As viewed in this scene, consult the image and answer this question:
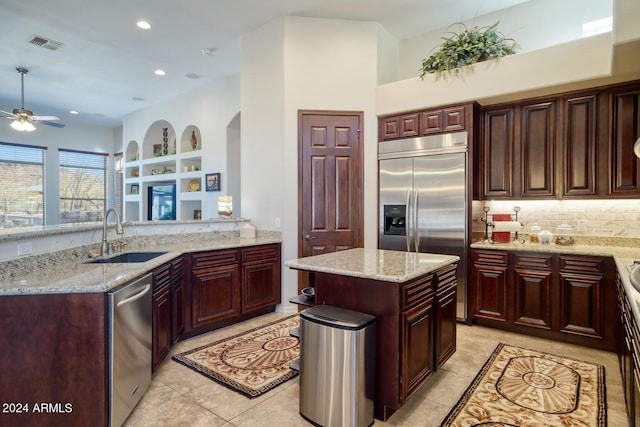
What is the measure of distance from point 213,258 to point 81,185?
741cm

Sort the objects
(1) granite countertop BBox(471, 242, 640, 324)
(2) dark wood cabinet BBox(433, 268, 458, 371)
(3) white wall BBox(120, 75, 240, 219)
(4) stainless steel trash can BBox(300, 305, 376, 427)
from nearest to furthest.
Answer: (4) stainless steel trash can BBox(300, 305, 376, 427) < (2) dark wood cabinet BBox(433, 268, 458, 371) < (1) granite countertop BBox(471, 242, 640, 324) < (3) white wall BBox(120, 75, 240, 219)

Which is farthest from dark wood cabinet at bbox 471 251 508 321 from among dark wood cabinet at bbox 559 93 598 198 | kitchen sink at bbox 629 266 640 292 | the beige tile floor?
kitchen sink at bbox 629 266 640 292

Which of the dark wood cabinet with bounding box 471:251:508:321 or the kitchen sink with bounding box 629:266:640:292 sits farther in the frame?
the dark wood cabinet with bounding box 471:251:508:321

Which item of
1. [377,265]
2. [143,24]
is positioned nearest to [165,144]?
[143,24]

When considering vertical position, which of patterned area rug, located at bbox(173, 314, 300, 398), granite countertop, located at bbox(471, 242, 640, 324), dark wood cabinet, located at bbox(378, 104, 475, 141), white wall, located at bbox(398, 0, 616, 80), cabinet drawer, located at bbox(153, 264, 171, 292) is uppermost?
white wall, located at bbox(398, 0, 616, 80)

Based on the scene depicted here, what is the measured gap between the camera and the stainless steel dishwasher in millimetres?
1961

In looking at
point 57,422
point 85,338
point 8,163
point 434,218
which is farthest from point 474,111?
point 8,163

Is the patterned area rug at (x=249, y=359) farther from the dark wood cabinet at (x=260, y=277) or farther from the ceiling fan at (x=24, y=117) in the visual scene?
the ceiling fan at (x=24, y=117)

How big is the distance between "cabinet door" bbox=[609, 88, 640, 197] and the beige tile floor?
1.60 m

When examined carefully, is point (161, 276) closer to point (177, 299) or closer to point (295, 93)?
point (177, 299)

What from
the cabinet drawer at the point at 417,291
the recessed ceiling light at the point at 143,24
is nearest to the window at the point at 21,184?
the recessed ceiling light at the point at 143,24

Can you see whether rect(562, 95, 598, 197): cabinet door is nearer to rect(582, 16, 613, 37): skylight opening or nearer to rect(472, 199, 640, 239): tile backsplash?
rect(472, 199, 640, 239): tile backsplash

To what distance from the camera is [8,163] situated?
24.9 ft

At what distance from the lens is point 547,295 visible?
3.45 m
